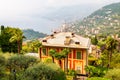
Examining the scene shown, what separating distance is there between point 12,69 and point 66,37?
67.2ft

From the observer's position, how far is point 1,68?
2000 inches

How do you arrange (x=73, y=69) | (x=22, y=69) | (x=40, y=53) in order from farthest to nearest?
(x=40, y=53) < (x=73, y=69) < (x=22, y=69)

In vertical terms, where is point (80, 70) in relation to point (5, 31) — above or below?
below

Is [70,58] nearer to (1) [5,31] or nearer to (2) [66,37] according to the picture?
(2) [66,37]

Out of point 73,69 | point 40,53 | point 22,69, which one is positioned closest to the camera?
point 22,69

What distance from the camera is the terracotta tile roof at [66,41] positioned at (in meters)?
68.2

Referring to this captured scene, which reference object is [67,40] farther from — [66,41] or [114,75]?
[114,75]

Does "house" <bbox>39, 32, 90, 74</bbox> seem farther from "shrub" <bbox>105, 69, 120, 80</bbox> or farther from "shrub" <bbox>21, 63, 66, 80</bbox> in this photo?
"shrub" <bbox>21, 63, 66, 80</bbox>

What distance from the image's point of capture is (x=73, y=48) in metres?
68.6

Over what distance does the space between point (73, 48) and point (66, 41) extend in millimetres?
2456

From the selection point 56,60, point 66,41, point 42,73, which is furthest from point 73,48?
point 42,73

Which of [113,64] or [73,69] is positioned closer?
[73,69]

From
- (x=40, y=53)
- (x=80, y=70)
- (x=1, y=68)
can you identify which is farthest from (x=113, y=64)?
(x=1, y=68)

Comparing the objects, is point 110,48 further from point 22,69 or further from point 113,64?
point 22,69
